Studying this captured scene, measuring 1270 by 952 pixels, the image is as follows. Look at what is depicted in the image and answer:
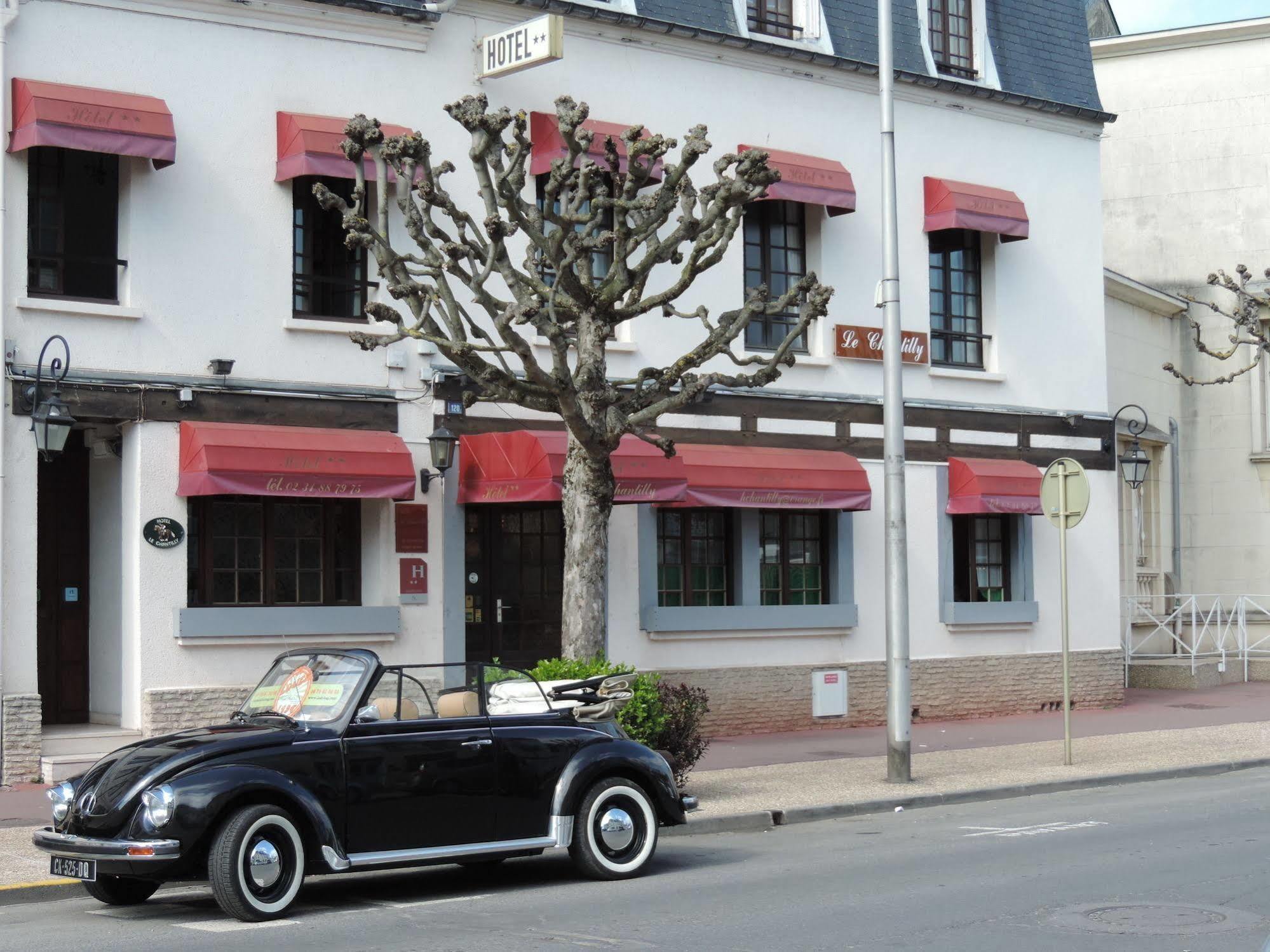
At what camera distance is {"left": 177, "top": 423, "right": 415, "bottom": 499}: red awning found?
16.1m

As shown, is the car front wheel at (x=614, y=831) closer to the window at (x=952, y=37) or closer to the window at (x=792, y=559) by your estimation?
the window at (x=792, y=559)

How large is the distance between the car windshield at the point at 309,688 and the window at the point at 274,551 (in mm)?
6652

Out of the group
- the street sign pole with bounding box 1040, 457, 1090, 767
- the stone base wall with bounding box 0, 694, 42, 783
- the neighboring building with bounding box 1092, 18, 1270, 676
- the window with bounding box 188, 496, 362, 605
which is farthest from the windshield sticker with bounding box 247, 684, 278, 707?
the neighboring building with bounding box 1092, 18, 1270, 676

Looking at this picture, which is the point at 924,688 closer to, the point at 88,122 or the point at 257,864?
the point at 88,122

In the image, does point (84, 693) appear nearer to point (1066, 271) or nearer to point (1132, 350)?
point (1066, 271)

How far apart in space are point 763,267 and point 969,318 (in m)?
3.67

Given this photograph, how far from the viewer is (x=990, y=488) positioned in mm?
21938

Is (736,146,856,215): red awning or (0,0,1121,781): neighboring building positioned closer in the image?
(0,0,1121,781): neighboring building

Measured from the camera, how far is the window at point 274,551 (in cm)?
1686

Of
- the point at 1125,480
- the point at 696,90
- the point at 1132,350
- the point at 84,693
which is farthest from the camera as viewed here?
the point at 1132,350

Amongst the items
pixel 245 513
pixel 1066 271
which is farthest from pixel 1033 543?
pixel 245 513

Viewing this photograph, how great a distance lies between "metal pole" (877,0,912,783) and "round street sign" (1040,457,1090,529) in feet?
6.14

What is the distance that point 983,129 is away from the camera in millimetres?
23062

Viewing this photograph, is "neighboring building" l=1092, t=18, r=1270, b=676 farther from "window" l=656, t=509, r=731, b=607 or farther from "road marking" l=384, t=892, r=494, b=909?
"road marking" l=384, t=892, r=494, b=909
